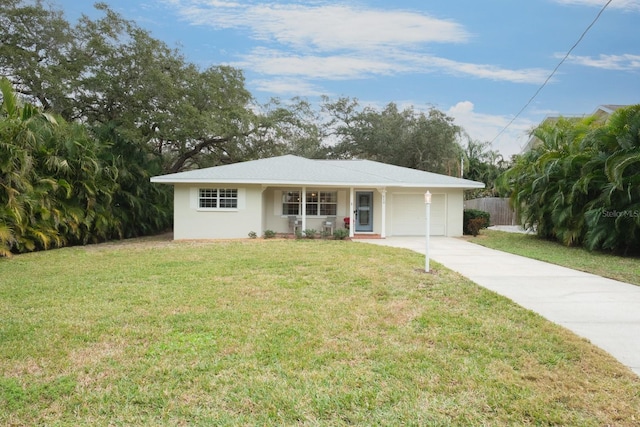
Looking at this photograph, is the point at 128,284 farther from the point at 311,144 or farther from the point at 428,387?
the point at 311,144

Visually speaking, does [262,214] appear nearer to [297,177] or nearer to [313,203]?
[297,177]

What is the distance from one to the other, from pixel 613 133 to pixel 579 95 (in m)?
14.9

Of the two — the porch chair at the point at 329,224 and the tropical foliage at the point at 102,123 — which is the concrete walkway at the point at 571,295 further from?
the tropical foliage at the point at 102,123

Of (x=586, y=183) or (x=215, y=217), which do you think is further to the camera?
(x=215, y=217)

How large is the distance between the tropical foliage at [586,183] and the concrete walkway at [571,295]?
10.4 feet

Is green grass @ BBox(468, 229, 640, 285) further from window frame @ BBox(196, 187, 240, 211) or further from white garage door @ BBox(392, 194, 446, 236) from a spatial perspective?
window frame @ BBox(196, 187, 240, 211)

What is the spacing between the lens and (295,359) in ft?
12.4

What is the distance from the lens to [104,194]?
1445 centimetres

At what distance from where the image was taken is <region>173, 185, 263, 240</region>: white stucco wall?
15320mm

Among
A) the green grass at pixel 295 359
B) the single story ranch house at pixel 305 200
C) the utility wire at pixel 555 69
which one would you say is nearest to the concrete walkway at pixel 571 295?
the green grass at pixel 295 359

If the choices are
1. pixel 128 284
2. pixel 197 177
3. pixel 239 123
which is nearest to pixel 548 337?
pixel 128 284

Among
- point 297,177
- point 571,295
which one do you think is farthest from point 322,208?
point 571,295

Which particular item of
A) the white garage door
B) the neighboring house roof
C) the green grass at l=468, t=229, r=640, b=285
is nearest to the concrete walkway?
the green grass at l=468, t=229, r=640, b=285

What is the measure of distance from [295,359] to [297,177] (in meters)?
11.8
